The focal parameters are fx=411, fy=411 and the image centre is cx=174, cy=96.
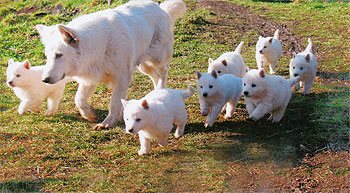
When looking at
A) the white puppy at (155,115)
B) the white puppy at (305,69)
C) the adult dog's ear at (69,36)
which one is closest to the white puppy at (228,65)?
the white puppy at (305,69)

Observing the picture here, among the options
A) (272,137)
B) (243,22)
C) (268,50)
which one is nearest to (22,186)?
(272,137)

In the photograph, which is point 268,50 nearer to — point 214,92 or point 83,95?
point 214,92

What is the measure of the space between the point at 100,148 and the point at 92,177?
0.78 meters

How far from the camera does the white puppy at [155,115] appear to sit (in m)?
4.46

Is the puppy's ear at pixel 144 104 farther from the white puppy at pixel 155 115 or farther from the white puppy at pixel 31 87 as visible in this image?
the white puppy at pixel 31 87

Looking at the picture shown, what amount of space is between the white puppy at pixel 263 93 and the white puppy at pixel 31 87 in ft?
9.43

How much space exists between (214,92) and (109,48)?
1.53 meters

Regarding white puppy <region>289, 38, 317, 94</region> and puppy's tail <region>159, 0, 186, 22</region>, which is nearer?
white puppy <region>289, 38, 317, 94</region>

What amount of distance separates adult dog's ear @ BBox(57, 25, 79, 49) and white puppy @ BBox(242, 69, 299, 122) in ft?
7.30

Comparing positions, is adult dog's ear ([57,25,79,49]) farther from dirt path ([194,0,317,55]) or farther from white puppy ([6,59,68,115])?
dirt path ([194,0,317,55])

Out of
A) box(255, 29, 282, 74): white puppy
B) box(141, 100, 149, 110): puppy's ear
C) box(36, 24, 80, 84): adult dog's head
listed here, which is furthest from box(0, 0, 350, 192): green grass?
box(36, 24, 80, 84): adult dog's head

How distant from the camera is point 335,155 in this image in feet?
15.0

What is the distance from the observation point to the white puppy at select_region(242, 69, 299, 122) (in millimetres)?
5371

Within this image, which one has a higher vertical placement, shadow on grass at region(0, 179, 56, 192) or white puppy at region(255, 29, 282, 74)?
white puppy at region(255, 29, 282, 74)
